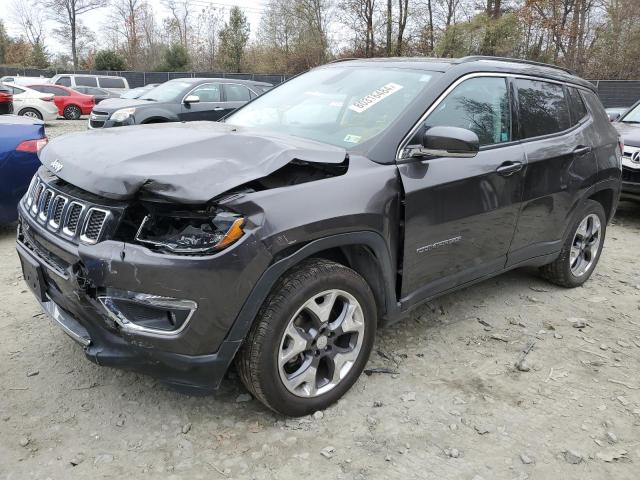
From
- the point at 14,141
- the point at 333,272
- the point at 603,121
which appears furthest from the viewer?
the point at 14,141

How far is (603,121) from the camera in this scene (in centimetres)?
454

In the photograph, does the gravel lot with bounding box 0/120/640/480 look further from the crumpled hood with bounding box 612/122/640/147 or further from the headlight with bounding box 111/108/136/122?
the headlight with bounding box 111/108/136/122

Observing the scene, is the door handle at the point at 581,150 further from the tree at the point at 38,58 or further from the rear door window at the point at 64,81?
the tree at the point at 38,58

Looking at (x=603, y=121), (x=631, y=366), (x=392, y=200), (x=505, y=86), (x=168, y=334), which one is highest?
(x=505, y=86)

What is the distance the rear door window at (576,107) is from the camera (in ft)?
13.8

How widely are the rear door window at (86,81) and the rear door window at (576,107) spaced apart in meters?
24.9

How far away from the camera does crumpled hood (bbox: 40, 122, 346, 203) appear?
224 centimetres

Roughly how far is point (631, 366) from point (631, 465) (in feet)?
3.53

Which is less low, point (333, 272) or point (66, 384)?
point (333, 272)

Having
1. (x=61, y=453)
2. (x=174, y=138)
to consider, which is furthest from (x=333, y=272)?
(x=61, y=453)

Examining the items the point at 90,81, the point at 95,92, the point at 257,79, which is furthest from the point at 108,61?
the point at 95,92

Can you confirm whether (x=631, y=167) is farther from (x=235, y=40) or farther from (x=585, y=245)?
(x=235, y=40)

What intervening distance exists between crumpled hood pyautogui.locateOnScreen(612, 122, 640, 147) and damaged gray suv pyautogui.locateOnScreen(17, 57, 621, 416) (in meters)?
3.73

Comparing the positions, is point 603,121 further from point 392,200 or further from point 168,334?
point 168,334
